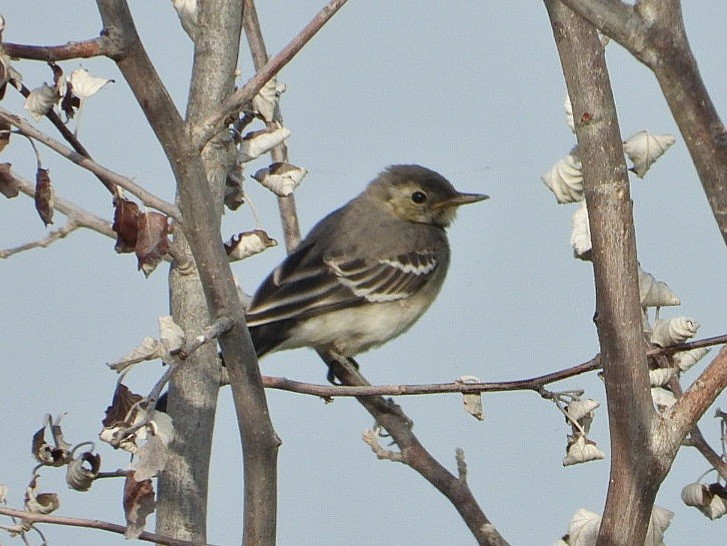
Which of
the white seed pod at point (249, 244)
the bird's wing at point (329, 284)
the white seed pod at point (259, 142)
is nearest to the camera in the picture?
the white seed pod at point (259, 142)

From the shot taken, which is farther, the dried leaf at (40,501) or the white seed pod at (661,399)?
the dried leaf at (40,501)

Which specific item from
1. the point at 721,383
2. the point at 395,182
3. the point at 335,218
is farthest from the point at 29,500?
the point at 395,182

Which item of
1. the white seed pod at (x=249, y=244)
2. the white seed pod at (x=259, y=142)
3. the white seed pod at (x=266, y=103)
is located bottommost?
the white seed pod at (x=249, y=244)

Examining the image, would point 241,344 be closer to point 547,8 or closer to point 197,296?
point 547,8

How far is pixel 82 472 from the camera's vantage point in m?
2.64

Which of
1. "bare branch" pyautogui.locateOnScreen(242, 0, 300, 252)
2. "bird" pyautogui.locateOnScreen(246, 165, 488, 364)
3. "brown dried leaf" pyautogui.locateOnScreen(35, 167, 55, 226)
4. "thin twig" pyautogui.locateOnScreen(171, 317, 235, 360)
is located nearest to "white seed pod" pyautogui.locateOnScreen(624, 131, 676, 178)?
"thin twig" pyautogui.locateOnScreen(171, 317, 235, 360)

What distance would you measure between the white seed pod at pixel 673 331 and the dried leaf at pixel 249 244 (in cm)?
127

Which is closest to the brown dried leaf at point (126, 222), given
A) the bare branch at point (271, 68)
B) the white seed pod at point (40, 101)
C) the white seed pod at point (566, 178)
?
the white seed pod at point (40, 101)

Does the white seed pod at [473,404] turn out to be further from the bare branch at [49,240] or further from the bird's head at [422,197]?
the bird's head at [422,197]

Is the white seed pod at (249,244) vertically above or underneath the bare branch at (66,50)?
above

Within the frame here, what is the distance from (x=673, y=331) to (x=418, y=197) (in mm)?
4578

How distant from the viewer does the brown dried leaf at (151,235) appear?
276 centimetres

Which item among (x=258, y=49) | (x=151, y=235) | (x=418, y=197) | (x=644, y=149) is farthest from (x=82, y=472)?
(x=418, y=197)

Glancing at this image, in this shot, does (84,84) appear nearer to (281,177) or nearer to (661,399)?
(281,177)
